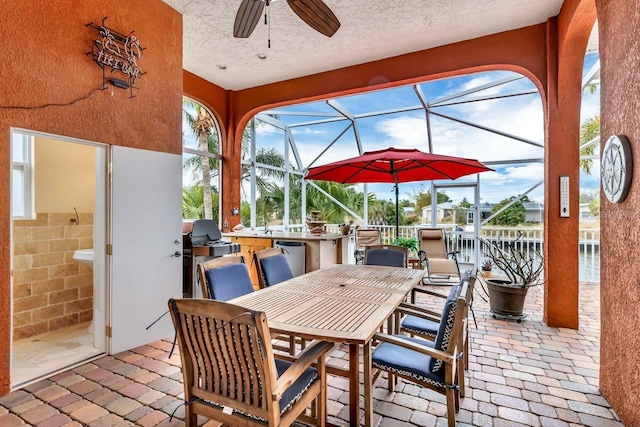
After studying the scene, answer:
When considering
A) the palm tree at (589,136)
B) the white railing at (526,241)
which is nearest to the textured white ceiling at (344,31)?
the white railing at (526,241)

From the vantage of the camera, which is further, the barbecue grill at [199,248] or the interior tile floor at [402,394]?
the barbecue grill at [199,248]

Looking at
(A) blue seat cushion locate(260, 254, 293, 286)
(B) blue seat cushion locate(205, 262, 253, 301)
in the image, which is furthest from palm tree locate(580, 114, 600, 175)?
(B) blue seat cushion locate(205, 262, 253, 301)

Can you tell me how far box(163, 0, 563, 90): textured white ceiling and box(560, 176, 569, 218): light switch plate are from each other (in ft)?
6.05

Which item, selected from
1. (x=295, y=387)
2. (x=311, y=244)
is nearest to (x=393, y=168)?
(x=311, y=244)

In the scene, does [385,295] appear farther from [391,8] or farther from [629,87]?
[391,8]

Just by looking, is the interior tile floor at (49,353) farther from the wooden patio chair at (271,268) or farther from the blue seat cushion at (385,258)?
the blue seat cushion at (385,258)

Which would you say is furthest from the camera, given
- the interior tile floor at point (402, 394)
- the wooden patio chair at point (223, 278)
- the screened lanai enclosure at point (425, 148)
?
the screened lanai enclosure at point (425, 148)

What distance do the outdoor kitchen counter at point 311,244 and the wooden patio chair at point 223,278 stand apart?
205 cm

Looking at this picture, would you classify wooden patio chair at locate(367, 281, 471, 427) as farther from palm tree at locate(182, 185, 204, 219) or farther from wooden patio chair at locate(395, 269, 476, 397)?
palm tree at locate(182, 185, 204, 219)

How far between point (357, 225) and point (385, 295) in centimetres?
558

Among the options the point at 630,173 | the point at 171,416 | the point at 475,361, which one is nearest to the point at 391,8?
the point at 630,173

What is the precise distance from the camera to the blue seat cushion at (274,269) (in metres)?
2.96

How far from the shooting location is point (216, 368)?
1492mm

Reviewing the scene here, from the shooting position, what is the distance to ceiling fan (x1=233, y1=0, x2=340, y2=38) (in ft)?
7.75
